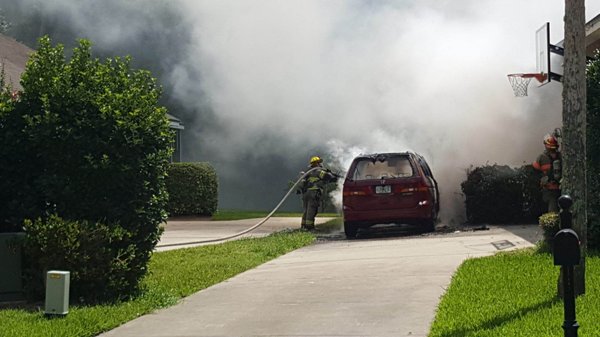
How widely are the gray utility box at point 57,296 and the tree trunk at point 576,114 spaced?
4752 millimetres

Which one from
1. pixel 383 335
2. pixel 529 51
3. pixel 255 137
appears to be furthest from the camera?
pixel 255 137

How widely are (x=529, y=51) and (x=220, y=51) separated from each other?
1310 cm

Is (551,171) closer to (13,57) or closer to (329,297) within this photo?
(329,297)

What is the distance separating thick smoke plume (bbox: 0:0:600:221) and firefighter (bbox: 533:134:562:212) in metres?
6.22

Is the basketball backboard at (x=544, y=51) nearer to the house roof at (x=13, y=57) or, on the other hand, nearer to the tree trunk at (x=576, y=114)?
the tree trunk at (x=576, y=114)

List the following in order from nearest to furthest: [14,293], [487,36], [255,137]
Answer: [14,293], [487,36], [255,137]

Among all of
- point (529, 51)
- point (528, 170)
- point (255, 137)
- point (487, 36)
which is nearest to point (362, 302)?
point (528, 170)

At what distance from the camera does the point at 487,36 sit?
2361 centimetres

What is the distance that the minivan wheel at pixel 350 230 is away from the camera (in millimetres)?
16781

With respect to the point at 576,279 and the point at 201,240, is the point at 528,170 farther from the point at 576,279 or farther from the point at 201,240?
the point at 576,279

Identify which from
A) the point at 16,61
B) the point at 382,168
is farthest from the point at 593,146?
the point at 16,61

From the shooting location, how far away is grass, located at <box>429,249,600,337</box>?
7.04m

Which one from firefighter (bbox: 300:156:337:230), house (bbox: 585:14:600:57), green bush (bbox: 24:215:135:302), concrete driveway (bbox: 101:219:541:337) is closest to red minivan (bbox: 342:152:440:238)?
firefighter (bbox: 300:156:337:230)

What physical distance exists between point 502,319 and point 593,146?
173 inches
